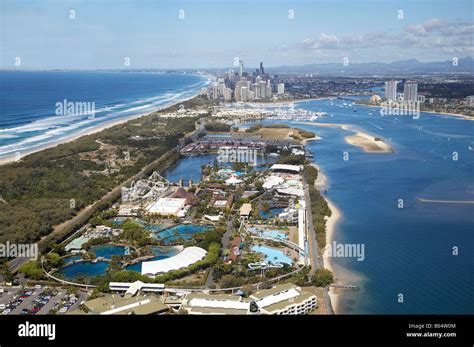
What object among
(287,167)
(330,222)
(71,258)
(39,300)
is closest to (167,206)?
(71,258)

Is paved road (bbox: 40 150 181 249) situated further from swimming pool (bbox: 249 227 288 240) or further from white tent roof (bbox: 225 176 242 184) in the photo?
swimming pool (bbox: 249 227 288 240)

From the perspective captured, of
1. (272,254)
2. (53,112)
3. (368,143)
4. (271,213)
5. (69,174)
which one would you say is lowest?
(272,254)

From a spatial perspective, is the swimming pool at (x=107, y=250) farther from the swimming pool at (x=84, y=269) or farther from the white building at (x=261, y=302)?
the white building at (x=261, y=302)

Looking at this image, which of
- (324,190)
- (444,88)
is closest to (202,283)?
(324,190)

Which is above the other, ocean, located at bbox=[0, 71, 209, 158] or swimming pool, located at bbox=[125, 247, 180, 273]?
ocean, located at bbox=[0, 71, 209, 158]

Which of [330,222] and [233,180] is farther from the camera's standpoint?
[233,180]

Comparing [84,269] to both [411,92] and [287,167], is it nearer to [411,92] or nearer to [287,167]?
[287,167]

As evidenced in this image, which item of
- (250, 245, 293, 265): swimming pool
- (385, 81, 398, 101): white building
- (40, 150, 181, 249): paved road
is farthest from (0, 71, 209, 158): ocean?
(385, 81, 398, 101): white building
